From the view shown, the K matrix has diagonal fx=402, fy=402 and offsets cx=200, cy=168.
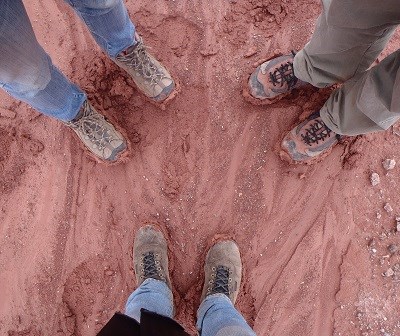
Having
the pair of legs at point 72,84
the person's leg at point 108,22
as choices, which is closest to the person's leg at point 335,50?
the pair of legs at point 72,84

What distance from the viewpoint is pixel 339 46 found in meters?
1.36

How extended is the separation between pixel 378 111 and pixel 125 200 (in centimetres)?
119

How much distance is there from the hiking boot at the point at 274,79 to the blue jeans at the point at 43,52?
23.4 inches

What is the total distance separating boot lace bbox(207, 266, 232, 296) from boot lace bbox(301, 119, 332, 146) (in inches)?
27.3

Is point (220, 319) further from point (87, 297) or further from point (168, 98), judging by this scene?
point (168, 98)

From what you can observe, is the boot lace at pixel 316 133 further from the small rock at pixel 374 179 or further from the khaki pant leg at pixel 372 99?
the small rock at pixel 374 179

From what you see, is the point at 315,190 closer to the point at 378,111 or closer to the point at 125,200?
the point at 378,111

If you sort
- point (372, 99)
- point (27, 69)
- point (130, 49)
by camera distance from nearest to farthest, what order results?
1. point (27, 69)
2. point (372, 99)
3. point (130, 49)

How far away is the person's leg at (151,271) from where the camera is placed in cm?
162

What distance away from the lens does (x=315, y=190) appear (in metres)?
1.92

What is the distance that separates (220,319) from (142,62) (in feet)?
3.74

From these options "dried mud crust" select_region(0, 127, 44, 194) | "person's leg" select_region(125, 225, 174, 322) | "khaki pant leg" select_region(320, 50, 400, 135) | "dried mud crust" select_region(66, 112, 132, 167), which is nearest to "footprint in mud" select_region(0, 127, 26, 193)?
"dried mud crust" select_region(0, 127, 44, 194)

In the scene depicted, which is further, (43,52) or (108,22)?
(108,22)

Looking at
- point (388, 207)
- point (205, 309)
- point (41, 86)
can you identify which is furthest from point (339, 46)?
point (205, 309)
